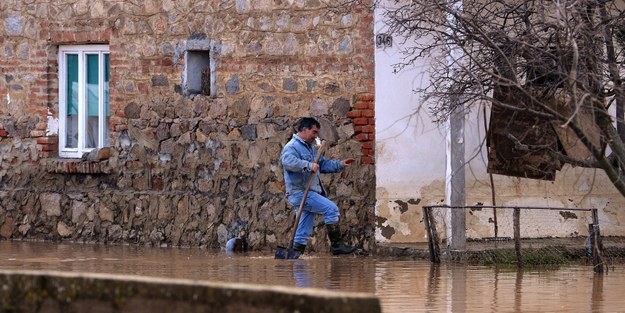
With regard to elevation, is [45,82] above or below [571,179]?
above

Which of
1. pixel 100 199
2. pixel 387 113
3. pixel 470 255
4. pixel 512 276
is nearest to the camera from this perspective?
pixel 512 276

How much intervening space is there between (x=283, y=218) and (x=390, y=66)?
86.8 inches

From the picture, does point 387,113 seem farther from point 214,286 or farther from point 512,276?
point 214,286

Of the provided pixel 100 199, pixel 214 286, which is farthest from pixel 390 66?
pixel 214 286

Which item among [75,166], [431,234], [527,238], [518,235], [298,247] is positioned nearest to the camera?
[518,235]

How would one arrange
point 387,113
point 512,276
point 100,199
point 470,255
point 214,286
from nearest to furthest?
point 214,286 → point 512,276 → point 470,255 → point 387,113 → point 100,199

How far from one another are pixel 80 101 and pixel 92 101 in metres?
0.16

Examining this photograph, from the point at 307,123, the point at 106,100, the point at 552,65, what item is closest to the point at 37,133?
the point at 106,100

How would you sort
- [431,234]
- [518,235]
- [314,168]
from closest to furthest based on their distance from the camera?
[518,235] → [431,234] → [314,168]

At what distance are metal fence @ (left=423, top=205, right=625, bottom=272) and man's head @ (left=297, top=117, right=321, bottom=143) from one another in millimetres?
1509

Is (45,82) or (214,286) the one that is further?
(45,82)

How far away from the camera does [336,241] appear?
1480 centimetres

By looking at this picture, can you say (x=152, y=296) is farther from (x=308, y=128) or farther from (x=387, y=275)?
(x=308, y=128)

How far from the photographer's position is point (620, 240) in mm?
15375
